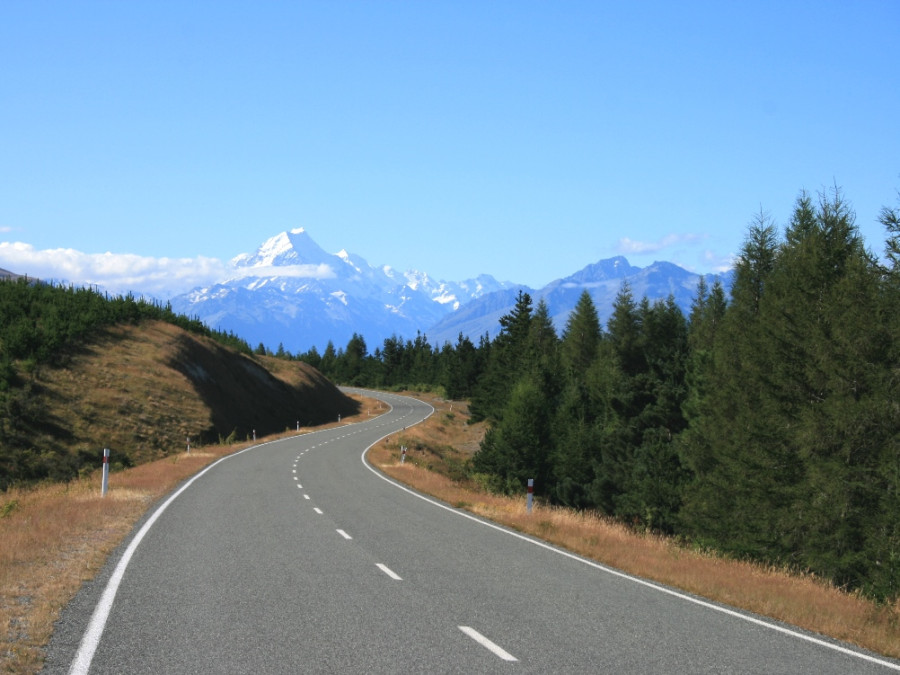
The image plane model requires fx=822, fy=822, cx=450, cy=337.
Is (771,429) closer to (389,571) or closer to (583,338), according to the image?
(389,571)

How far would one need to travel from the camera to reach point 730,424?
33656mm

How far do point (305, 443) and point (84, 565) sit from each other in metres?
40.0

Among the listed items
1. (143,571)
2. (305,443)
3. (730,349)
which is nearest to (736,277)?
(730,349)

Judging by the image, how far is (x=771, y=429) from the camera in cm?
2736

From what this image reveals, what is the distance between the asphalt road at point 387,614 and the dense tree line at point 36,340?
76.1ft

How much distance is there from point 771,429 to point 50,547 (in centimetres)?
2256

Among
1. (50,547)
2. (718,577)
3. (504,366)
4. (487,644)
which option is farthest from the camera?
(504,366)

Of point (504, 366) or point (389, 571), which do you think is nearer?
point (389, 571)

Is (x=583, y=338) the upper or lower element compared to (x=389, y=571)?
upper

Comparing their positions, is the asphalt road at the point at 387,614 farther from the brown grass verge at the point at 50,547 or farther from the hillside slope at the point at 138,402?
the hillside slope at the point at 138,402

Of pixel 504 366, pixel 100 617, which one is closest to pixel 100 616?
pixel 100 617

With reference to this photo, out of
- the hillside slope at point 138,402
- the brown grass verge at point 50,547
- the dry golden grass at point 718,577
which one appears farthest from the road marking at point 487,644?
the hillside slope at point 138,402

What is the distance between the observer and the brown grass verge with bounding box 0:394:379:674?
274 inches

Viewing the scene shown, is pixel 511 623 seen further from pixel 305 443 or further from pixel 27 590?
pixel 305 443
